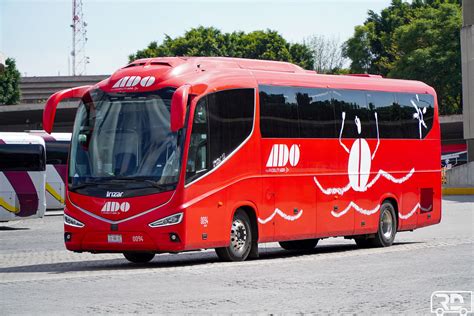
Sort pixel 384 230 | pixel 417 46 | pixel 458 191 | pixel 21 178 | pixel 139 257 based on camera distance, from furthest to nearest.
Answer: pixel 417 46, pixel 458 191, pixel 21 178, pixel 384 230, pixel 139 257

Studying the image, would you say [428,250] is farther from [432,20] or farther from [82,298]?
[432,20]

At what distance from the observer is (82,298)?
1324cm

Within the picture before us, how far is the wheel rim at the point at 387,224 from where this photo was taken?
2497 centimetres

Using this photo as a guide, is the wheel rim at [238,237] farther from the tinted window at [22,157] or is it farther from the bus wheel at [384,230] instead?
the tinted window at [22,157]

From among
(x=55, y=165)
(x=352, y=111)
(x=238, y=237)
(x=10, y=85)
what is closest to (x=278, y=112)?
(x=238, y=237)

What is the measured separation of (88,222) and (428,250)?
7.00 metres

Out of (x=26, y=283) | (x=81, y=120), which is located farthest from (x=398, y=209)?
(x=26, y=283)

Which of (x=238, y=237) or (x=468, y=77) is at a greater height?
(x=468, y=77)

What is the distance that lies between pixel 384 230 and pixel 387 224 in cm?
18

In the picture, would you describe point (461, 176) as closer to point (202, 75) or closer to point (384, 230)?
point (384, 230)

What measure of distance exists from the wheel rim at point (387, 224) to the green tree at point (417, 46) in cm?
6795

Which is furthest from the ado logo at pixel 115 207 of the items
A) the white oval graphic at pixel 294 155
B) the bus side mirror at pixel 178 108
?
the white oval graphic at pixel 294 155

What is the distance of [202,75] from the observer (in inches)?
769

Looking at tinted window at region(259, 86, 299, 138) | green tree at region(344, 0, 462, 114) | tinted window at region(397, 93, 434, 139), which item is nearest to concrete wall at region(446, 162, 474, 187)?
green tree at region(344, 0, 462, 114)
